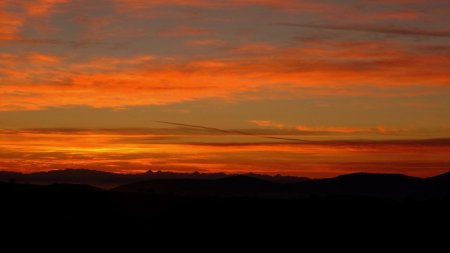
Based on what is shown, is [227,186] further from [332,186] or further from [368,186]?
[368,186]

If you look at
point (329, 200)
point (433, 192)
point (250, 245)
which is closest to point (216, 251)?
point (250, 245)

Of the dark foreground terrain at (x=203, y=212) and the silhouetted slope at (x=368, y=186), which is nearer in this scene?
the dark foreground terrain at (x=203, y=212)

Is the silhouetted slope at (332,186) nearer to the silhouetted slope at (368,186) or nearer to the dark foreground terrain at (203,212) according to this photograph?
the silhouetted slope at (368,186)

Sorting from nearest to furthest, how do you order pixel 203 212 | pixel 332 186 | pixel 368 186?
pixel 203 212 < pixel 332 186 < pixel 368 186

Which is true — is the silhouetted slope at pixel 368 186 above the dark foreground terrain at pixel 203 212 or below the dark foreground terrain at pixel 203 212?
above

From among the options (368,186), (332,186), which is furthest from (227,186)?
(368,186)

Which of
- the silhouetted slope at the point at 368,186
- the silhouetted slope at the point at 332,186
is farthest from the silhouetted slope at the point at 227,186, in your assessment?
the silhouetted slope at the point at 368,186

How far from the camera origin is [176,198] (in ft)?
179

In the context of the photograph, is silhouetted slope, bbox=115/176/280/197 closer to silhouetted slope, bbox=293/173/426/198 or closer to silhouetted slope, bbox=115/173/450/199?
silhouetted slope, bbox=115/173/450/199

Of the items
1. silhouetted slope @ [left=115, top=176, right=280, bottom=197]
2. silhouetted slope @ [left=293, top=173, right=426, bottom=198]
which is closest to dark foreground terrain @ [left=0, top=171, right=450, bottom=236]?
silhouetted slope @ [left=115, top=176, right=280, bottom=197]

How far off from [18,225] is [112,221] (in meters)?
5.57

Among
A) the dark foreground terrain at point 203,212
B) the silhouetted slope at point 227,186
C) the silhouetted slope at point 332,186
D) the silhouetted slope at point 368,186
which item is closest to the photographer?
the dark foreground terrain at point 203,212

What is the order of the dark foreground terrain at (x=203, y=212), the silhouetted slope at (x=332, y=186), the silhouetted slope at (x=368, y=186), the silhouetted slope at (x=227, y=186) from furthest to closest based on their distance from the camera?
the silhouetted slope at (x=368, y=186) → the silhouetted slope at (x=332, y=186) → the silhouetted slope at (x=227, y=186) → the dark foreground terrain at (x=203, y=212)

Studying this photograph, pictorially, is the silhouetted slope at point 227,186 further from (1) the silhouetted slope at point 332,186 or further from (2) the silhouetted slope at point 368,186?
(2) the silhouetted slope at point 368,186
